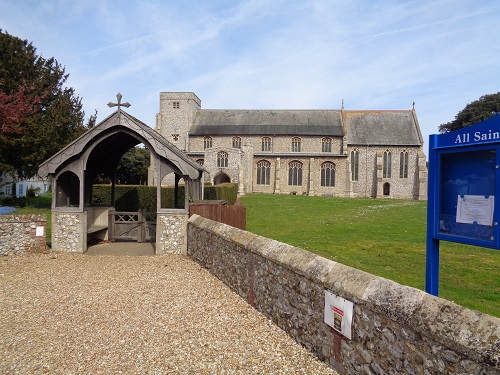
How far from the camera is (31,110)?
21484 mm

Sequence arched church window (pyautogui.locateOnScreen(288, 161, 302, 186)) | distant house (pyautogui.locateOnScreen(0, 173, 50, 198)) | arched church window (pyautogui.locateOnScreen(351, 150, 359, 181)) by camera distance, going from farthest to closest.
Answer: arched church window (pyautogui.locateOnScreen(351, 150, 359, 181)) < arched church window (pyautogui.locateOnScreen(288, 161, 302, 186)) < distant house (pyautogui.locateOnScreen(0, 173, 50, 198))

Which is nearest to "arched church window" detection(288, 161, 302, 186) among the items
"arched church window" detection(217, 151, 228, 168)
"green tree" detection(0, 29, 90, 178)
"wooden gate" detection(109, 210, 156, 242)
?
"arched church window" detection(217, 151, 228, 168)

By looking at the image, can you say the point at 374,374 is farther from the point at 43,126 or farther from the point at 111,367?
the point at 43,126

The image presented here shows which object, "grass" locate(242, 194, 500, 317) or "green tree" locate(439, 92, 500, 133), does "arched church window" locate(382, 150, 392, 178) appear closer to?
"green tree" locate(439, 92, 500, 133)

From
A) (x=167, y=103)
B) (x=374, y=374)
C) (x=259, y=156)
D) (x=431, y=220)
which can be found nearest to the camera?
(x=374, y=374)

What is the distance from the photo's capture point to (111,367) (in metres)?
4.18

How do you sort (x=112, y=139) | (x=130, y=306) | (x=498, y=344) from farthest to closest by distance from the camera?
(x=112, y=139) < (x=130, y=306) < (x=498, y=344)

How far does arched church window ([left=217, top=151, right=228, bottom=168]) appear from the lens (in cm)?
4062

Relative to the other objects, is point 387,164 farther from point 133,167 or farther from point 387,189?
point 133,167

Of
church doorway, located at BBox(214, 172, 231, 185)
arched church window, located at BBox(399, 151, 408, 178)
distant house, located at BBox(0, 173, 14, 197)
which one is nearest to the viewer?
distant house, located at BBox(0, 173, 14, 197)

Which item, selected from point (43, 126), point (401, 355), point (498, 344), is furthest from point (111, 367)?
point (43, 126)

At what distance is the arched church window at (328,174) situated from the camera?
145 ft

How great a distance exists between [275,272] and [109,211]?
348 inches

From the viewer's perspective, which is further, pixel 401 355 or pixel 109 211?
pixel 109 211
